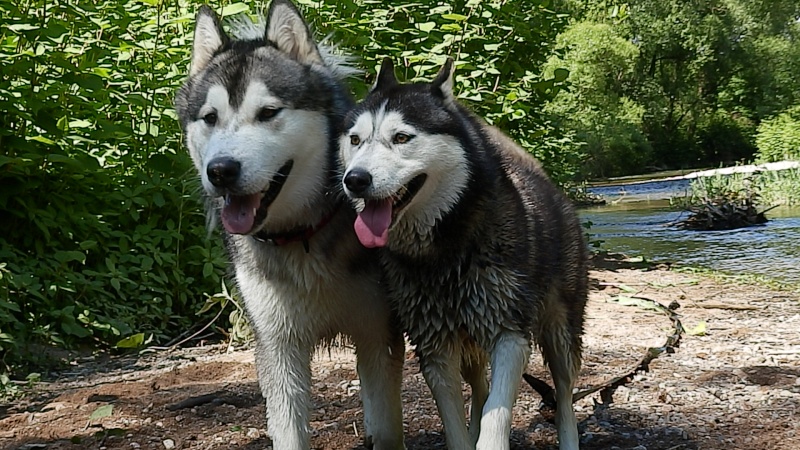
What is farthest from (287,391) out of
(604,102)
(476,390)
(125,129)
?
(604,102)

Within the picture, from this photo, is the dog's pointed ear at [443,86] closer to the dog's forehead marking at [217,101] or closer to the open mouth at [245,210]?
the open mouth at [245,210]

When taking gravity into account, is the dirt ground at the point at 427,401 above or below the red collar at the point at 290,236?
below

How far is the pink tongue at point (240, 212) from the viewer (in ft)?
10.0

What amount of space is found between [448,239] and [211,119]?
3.48ft

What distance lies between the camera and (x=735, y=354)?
5.14 m

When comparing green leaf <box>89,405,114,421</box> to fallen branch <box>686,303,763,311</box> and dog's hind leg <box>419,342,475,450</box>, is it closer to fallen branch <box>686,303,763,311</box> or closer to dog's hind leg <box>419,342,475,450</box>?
dog's hind leg <box>419,342,475,450</box>

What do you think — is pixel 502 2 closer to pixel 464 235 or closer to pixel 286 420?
pixel 464 235

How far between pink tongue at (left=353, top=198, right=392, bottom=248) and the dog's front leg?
0.53 meters

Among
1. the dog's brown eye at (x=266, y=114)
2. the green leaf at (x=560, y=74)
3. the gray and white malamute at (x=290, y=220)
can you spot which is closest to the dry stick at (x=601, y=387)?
the gray and white malamute at (x=290, y=220)

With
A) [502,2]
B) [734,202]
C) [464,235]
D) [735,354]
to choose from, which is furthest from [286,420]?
[734,202]

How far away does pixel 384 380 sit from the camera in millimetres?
3469

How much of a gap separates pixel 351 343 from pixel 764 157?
86.7ft

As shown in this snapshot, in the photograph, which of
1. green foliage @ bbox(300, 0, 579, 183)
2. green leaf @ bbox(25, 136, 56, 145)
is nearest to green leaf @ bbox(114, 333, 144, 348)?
green leaf @ bbox(25, 136, 56, 145)

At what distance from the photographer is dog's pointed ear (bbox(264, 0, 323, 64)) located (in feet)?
11.4
